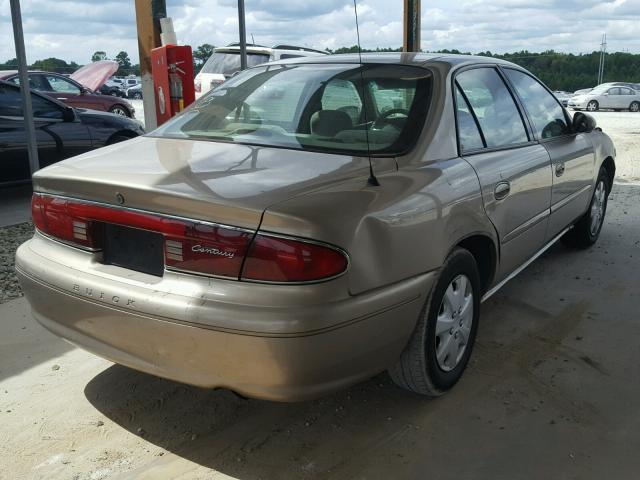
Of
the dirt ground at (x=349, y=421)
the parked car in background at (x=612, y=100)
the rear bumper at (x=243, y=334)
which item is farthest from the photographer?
the parked car in background at (x=612, y=100)

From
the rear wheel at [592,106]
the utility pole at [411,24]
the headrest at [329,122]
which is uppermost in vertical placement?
the utility pole at [411,24]

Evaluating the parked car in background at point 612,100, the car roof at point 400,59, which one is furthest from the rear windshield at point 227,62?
the parked car in background at point 612,100

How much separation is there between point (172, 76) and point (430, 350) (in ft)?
13.8

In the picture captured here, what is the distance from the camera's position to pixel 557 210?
435 centimetres

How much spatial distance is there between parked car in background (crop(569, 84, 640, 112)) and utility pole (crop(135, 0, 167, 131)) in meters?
29.5

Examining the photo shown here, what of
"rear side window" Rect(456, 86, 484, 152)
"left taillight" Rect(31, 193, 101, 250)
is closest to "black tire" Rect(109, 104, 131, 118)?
"left taillight" Rect(31, 193, 101, 250)

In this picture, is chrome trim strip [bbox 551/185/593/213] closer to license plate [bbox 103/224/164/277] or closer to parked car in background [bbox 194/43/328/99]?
license plate [bbox 103/224/164/277]

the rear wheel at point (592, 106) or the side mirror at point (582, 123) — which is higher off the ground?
the side mirror at point (582, 123)

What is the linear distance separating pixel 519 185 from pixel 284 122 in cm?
138

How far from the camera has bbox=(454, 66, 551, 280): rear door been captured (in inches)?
130

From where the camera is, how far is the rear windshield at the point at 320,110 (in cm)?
302

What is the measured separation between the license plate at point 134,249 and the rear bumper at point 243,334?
3.3 inches

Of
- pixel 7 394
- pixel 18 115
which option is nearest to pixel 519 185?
pixel 7 394

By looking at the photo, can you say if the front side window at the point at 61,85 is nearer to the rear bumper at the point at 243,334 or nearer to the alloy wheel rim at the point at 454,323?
the rear bumper at the point at 243,334
